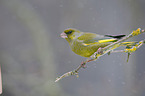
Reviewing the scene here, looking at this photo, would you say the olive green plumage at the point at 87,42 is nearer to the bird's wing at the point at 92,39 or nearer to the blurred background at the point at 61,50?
the bird's wing at the point at 92,39

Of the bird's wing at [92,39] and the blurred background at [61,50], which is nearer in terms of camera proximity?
the bird's wing at [92,39]

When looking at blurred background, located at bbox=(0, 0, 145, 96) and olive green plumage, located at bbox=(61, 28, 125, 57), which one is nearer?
olive green plumage, located at bbox=(61, 28, 125, 57)

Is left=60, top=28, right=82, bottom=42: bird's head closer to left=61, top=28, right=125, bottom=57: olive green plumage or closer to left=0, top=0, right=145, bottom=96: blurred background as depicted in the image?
left=61, top=28, right=125, bottom=57: olive green plumage

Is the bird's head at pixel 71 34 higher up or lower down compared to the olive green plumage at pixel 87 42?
higher up

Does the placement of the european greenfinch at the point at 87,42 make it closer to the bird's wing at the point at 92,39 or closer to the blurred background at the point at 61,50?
the bird's wing at the point at 92,39

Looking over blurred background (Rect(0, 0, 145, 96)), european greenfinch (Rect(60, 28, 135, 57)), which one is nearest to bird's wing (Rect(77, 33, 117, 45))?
european greenfinch (Rect(60, 28, 135, 57))

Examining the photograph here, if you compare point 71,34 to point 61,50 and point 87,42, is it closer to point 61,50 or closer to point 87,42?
point 87,42

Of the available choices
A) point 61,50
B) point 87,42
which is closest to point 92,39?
point 87,42

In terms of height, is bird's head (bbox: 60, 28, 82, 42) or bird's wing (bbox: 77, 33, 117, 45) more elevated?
bird's head (bbox: 60, 28, 82, 42)

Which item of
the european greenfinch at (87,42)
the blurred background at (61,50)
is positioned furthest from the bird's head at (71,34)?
the blurred background at (61,50)
